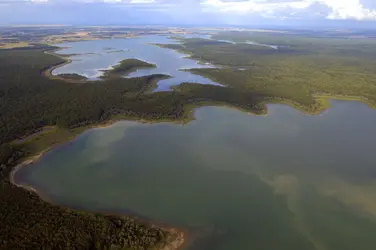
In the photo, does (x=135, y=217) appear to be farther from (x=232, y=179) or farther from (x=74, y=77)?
(x=74, y=77)

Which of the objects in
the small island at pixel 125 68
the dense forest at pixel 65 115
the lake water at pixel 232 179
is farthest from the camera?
the small island at pixel 125 68

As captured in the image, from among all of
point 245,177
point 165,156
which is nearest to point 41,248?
point 165,156

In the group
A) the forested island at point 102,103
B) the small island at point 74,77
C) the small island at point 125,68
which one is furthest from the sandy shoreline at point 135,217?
the small island at point 125,68

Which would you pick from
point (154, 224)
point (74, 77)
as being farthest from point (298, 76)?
point (154, 224)

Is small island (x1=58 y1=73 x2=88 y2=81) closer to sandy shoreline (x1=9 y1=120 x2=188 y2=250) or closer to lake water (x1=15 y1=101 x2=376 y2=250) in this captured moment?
lake water (x1=15 y1=101 x2=376 y2=250)

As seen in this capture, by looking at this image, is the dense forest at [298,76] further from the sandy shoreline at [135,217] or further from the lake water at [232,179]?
the sandy shoreline at [135,217]

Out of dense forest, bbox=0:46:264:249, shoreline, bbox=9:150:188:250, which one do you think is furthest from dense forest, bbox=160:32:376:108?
shoreline, bbox=9:150:188:250

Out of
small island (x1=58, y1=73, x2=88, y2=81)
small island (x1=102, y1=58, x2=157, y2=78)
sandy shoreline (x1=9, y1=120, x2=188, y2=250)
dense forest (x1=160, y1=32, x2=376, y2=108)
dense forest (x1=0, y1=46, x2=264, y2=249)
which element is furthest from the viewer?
small island (x1=102, y1=58, x2=157, y2=78)
